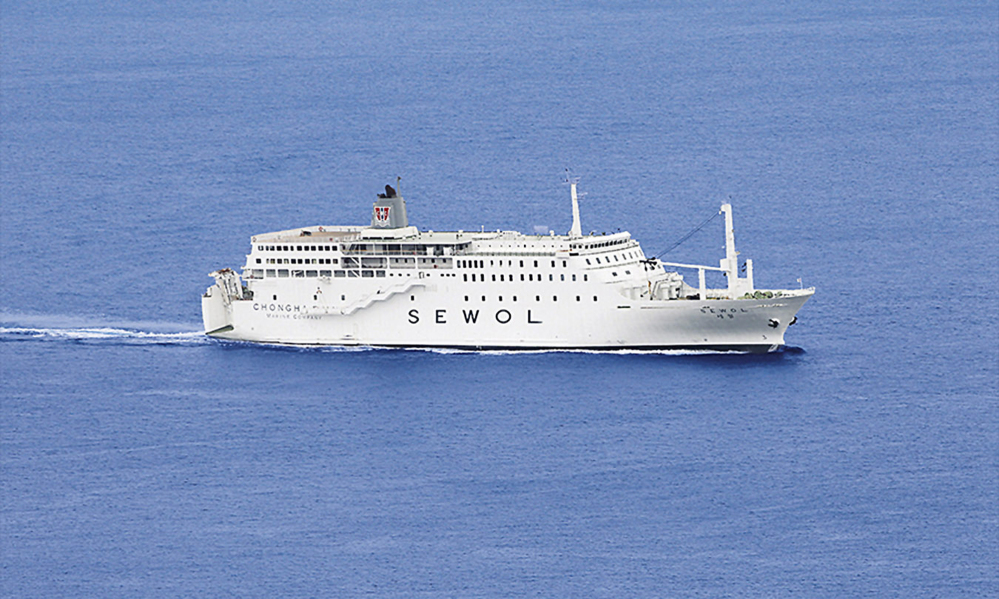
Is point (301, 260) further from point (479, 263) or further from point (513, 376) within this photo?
point (513, 376)

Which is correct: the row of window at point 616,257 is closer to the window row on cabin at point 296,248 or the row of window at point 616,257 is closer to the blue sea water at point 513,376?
the blue sea water at point 513,376

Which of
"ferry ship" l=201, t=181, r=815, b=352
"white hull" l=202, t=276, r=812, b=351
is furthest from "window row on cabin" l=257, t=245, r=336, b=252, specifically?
"white hull" l=202, t=276, r=812, b=351

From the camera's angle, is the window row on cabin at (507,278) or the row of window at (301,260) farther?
the row of window at (301,260)

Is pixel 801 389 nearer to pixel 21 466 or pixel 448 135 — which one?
pixel 21 466

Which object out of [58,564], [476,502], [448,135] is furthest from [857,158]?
[58,564]

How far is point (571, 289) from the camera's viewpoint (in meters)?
104

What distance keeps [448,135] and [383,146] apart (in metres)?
4.82

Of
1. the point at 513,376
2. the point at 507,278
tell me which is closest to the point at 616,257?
the point at 507,278

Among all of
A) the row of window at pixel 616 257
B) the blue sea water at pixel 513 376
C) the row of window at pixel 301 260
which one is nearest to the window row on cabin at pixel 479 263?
the row of window at pixel 616 257

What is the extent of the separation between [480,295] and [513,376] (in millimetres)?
6450

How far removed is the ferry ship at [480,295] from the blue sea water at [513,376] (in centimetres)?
144

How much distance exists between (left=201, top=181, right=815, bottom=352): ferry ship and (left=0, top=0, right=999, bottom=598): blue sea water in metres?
1.44

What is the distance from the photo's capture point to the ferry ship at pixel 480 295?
103 meters

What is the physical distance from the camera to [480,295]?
4154 inches
